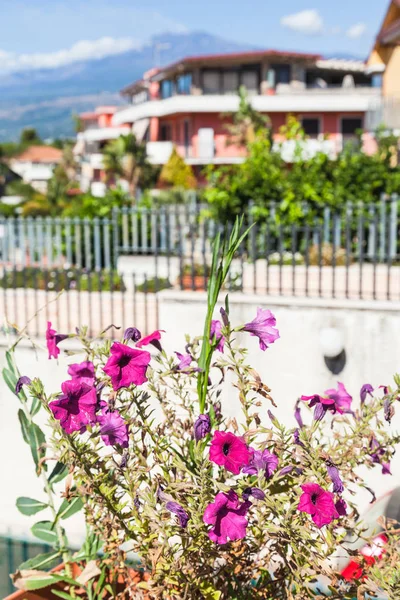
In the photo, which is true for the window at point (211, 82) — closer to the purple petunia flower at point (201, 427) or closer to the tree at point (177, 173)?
the tree at point (177, 173)

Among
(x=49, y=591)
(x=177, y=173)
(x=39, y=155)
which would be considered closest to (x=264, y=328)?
(x=49, y=591)

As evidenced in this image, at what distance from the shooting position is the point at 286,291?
1035cm

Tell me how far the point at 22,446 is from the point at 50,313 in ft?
15.7

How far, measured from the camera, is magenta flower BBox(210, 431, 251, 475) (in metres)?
2.54

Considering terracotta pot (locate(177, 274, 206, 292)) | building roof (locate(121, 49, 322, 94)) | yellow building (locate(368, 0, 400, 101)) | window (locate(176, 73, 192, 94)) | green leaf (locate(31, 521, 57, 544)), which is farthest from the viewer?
window (locate(176, 73, 192, 94))

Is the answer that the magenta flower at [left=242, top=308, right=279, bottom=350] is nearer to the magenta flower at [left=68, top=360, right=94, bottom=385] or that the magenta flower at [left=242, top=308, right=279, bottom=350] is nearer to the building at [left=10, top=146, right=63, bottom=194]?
the magenta flower at [left=68, top=360, right=94, bottom=385]

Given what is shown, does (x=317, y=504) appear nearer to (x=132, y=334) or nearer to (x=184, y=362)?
(x=184, y=362)

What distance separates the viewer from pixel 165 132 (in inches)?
1780

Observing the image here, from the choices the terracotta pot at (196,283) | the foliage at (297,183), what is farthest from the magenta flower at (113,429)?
the foliage at (297,183)

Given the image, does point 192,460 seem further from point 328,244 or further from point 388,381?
point 328,244

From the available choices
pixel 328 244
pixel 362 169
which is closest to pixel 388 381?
pixel 328 244

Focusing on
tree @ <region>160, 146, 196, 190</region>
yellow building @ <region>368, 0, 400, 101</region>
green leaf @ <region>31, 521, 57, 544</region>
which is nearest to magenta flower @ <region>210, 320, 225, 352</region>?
green leaf @ <region>31, 521, 57, 544</region>

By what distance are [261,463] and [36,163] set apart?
107m

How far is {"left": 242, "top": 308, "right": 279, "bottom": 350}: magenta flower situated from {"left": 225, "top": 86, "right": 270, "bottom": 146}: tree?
34.0 m
